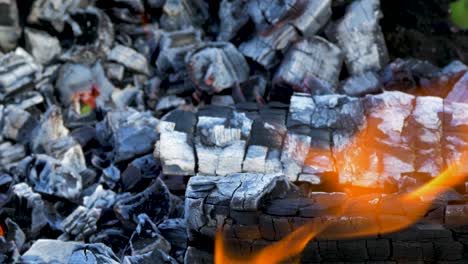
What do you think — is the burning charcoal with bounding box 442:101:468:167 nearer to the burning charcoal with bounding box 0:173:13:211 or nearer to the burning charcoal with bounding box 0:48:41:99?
the burning charcoal with bounding box 0:173:13:211

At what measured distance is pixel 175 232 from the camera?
4.74 meters

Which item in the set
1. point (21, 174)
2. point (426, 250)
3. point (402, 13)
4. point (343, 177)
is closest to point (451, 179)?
point (343, 177)

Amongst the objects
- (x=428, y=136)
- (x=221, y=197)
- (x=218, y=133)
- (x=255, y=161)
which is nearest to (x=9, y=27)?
(x=218, y=133)

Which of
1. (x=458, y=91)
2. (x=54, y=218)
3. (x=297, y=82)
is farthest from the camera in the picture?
(x=297, y=82)

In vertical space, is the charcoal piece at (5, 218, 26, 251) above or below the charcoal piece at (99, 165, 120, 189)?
below

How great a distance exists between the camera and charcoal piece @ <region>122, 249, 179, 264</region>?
4.26m

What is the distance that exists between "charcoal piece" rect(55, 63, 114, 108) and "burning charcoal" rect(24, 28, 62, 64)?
279 mm

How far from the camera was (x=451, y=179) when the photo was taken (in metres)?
5.03

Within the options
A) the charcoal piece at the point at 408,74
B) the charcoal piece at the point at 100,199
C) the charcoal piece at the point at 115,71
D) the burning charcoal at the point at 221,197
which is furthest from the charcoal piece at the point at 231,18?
the burning charcoal at the point at 221,197

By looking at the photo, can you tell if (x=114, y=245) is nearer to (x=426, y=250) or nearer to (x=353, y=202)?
(x=353, y=202)

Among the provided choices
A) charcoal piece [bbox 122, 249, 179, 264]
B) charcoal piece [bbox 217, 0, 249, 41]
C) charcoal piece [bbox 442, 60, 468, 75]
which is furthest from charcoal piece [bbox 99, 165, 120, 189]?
charcoal piece [bbox 442, 60, 468, 75]

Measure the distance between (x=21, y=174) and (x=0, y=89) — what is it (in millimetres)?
1297

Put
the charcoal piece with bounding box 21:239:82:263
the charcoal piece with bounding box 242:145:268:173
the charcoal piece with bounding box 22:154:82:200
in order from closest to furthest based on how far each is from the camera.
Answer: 1. the charcoal piece with bounding box 21:239:82:263
2. the charcoal piece with bounding box 242:145:268:173
3. the charcoal piece with bounding box 22:154:82:200

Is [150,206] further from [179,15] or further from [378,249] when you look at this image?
[179,15]
